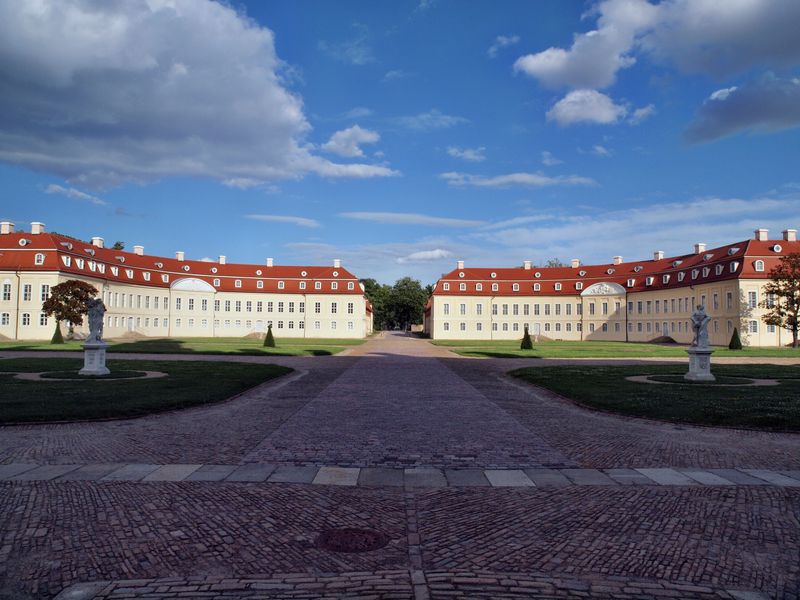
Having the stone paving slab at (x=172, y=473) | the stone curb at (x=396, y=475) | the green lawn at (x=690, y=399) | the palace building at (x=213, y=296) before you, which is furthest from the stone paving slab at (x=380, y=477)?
the palace building at (x=213, y=296)

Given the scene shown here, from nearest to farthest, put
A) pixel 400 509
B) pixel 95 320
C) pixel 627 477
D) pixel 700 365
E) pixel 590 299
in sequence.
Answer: pixel 400 509 < pixel 627 477 < pixel 700 365 < pixel 95 320 < pixel 590 299

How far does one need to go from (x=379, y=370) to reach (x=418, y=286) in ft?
314

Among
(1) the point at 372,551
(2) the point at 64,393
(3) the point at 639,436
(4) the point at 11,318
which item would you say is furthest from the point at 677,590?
(4) the point at 11,318

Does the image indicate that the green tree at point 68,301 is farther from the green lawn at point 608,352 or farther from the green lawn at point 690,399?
the green lawn at point 690,399

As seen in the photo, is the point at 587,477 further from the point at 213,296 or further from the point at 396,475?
the point at 213,296

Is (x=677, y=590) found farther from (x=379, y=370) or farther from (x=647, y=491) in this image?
(x=379, y=370)

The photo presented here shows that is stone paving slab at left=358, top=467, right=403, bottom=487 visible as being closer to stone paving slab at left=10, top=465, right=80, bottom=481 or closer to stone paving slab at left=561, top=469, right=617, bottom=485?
stone paving slab at left=561, top=469, right=617, bottom=485

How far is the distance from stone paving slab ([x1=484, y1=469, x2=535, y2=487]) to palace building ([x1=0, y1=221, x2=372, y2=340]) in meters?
60.3

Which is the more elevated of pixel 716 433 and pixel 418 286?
pixel 418 286

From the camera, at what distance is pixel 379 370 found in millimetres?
24328

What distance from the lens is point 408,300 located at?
4592 inches

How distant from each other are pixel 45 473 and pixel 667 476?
8472 millimetres

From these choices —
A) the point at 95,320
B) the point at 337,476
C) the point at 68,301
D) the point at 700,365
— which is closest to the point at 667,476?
the point at 337,476

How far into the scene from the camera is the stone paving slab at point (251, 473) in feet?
23.4
